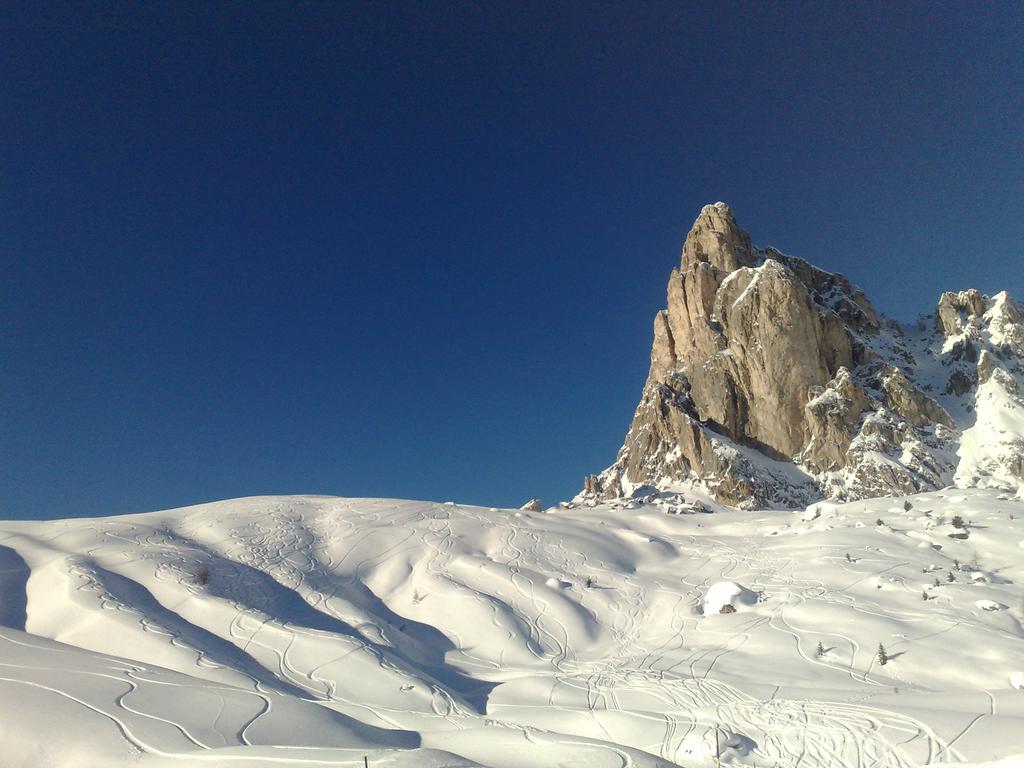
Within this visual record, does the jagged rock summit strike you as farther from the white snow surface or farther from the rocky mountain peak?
the white snow surface

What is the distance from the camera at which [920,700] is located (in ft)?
42.4

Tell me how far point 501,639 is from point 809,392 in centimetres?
5484

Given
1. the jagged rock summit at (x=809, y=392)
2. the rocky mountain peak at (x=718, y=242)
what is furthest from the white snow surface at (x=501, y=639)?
the rocky mountain peak at (x=718, y=242)

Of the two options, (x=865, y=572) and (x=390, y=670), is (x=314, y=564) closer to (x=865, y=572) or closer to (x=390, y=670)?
(x=390, y=670)

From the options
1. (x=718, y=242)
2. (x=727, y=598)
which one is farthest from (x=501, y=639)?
(x=718, y=242)

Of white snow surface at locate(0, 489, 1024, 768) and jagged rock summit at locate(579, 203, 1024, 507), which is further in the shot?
jagged rock summit at locate(579, 203, 1024, 507)

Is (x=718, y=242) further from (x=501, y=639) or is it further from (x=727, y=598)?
(x=501, y=639)

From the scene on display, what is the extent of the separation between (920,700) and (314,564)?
2180 cm

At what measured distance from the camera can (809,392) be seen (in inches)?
2490

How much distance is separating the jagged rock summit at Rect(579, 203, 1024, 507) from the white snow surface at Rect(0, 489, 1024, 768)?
84.2ft

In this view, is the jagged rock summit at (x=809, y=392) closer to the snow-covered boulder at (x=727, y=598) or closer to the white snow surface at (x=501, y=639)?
the white snow surface at (x=501, y=639)

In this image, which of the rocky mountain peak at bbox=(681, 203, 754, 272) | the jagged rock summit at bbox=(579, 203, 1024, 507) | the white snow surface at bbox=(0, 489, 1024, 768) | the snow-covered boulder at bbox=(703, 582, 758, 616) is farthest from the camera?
the rocky mountain peak at bbox=(681, 203, 754, 272)

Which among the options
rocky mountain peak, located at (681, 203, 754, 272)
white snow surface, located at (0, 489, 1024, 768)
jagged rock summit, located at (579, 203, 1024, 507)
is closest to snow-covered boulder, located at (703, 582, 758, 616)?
white snow surface, located at (0, 489, 1024, 768)

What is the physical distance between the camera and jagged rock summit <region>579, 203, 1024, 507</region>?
56.4m
